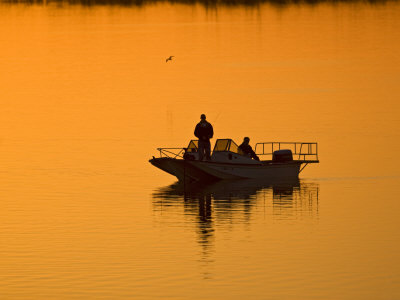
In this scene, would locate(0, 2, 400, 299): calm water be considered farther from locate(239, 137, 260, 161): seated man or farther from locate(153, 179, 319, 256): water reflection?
locate(239, 137, 260, 161): seated man

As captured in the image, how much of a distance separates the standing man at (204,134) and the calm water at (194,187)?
151 cm

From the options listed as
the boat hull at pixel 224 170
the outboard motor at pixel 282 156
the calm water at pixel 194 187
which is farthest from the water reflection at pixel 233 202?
the outboard motor at pixel 282 156

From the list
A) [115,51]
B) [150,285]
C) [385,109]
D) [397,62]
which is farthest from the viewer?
[115,51]

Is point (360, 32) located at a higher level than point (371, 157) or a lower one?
higher

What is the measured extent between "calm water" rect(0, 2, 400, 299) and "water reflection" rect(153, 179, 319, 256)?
0.24ft

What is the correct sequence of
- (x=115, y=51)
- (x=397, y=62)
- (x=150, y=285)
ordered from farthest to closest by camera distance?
(x=115, y=51) → (x=397, y=62) → (x=150, y=285)

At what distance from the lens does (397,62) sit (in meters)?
106

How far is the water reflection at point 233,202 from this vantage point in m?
39.1

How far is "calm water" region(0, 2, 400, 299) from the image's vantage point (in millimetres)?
30844

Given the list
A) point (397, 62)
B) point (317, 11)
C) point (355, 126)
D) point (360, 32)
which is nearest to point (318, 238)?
point (355, 126)

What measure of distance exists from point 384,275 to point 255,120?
133 feet

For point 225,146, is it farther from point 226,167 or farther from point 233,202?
point 233,202

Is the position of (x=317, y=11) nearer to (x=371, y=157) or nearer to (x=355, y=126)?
(x=355, y=126)

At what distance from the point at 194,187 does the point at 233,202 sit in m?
4.94
